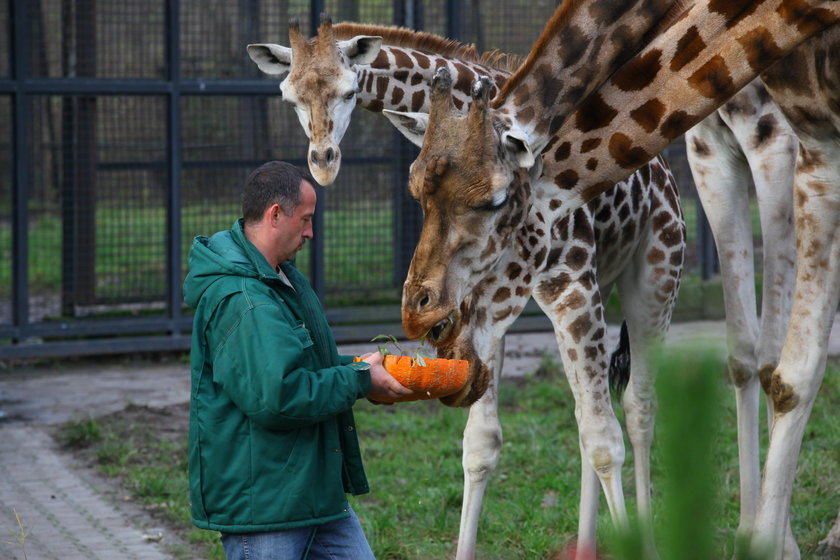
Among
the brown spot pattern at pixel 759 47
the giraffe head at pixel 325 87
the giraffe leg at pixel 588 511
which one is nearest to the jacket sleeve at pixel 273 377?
the brown spot pattern at pixel 759 47

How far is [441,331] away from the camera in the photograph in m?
3.53

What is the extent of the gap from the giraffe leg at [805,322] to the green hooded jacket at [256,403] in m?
1.72

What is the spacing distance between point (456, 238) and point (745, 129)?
2351mm

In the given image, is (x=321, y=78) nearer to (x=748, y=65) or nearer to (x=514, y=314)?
(x=514, y=314)

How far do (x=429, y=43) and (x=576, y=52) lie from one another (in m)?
2.29

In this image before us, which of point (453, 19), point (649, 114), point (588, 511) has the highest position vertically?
point (453, 19)

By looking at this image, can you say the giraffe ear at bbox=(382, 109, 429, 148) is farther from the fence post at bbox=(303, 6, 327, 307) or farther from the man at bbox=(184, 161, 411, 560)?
the fence post at bbox=(303, 6, 327, 307)

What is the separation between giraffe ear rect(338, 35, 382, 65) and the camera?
A: 562 cm

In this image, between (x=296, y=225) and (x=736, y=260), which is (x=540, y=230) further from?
(x=736, y=260)

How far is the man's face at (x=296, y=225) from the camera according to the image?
3566mm

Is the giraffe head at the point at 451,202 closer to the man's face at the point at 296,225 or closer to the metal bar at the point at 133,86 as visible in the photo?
the man's face at the point at 296,225

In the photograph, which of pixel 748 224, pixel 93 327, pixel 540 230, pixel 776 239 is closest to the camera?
pixel 540 230

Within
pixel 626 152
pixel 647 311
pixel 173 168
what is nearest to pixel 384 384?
pixel 626 152

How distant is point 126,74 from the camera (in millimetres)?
9680
